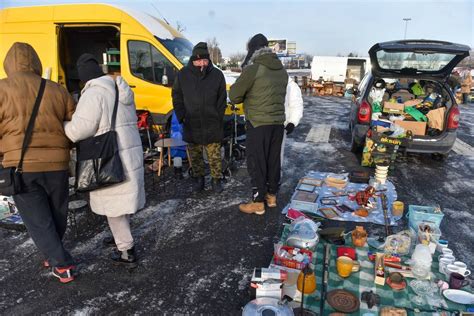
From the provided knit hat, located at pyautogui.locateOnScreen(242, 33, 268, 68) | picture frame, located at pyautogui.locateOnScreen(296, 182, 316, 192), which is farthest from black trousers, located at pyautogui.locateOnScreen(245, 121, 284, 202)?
knit hat, located at pyautogui.locateOnScreen(242, 33, 268, 68)

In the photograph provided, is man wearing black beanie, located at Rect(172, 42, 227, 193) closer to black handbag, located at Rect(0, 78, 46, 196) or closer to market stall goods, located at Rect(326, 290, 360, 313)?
black handbag, located at Rect(0, 78, 46, 196)

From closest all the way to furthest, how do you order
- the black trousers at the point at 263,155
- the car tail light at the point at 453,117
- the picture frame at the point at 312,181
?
the black trousers at the point at 263,155 < the picture frame at the point at 312,181 < the car tail light at the point at 453,117

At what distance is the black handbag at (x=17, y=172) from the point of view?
229cm

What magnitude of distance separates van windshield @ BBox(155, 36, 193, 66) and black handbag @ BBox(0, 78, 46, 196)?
12.7 ft

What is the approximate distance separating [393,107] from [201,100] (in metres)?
3.93

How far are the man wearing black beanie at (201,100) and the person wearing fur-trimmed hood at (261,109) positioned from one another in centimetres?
55

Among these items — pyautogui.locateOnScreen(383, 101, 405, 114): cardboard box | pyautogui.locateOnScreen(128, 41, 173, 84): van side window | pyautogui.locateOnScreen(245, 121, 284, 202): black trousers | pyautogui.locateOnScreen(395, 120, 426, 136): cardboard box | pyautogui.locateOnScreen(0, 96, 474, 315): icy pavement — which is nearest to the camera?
pyautogui.locateOnScreen(0, 96, 474, 315): icy pavement

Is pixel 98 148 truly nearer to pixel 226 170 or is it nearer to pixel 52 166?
pixel 52 166

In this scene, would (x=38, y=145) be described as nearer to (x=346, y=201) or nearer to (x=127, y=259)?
(x=127, y=259)

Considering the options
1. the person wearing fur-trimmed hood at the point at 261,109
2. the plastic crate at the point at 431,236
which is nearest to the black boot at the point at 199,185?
the person wearing fur-trimmed hood at the point at 261,109

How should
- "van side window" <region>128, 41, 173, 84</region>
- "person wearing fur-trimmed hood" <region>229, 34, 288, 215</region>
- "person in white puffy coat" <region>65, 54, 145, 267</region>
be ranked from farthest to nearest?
1. "van side window" <region>128, 41, 173, 84</region>
2. "person wearing fur-trimmed hood" <region>229, 34, 288, 215</region>
3. "person in white puffy coat" <region>65, 54, 145, 267</region>

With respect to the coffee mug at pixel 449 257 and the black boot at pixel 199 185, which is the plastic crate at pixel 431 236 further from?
the black boot at pixel 199 185

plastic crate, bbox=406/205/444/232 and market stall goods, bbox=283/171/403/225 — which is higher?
plastic crate, bbox=406/205/444/232

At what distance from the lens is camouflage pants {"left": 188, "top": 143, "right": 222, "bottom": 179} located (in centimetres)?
440
